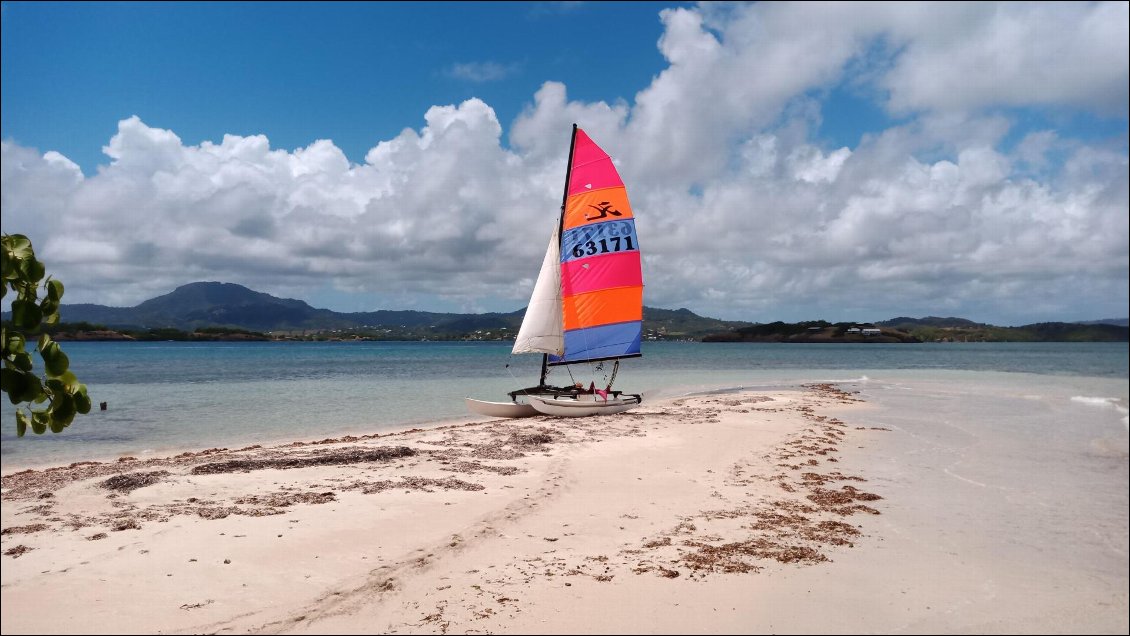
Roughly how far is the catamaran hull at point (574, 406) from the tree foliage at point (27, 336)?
76.9 ft

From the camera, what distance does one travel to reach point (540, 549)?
9102 mm

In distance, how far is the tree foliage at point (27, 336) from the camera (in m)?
2.12

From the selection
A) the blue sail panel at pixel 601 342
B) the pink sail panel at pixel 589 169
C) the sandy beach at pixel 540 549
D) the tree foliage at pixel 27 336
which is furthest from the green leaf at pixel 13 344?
the pink sail panel at pixel 589 169

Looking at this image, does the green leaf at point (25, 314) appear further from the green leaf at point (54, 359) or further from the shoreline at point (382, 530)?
the shoreline at point (382, 530)

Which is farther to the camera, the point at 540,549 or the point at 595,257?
the point at 595,257

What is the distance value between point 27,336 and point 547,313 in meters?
25.0

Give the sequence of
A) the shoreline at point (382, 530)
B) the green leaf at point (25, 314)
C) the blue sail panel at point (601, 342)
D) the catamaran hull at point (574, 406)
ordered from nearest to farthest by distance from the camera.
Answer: the green leaf at point (25, 314) < the shoreline at point (382, 530) < the catamaran hull at point (574, 406) < the blue sail panel at point (601, 342)

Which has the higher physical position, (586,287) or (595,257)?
(595,257)

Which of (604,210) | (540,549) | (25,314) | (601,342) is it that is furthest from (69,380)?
(601,342)

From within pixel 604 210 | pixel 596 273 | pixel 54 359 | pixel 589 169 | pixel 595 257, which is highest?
pixel 589 169

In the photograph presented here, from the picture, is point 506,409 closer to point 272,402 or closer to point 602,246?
point 602,246

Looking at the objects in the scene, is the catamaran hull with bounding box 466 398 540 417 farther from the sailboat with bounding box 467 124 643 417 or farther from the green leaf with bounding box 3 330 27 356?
the green leaf with bounding box 3 330 27 356

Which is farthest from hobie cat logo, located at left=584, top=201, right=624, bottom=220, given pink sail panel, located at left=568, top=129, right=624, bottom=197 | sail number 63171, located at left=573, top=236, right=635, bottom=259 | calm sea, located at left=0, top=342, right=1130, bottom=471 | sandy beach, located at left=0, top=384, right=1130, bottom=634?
sandy beach, located at left=0, top=384, right=1130, bottom=634

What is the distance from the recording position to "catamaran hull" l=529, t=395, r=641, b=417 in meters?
25.6
